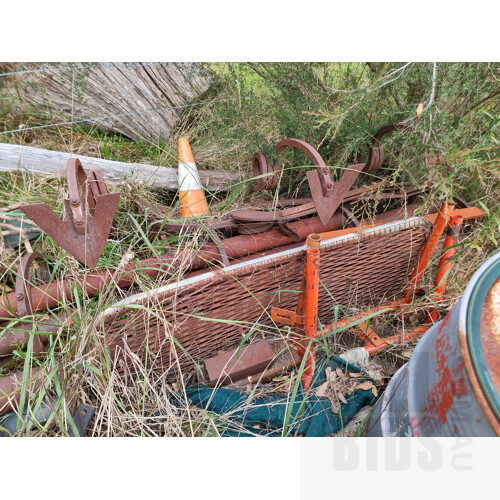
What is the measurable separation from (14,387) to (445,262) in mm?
2240

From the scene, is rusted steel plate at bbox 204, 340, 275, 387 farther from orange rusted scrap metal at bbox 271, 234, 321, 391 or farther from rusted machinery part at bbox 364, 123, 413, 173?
rusted machinery part at bbox 364, 123, 413, 173

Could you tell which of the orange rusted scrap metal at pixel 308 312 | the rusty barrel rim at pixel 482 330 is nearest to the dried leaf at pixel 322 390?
the orange rusted scrap metal at pixel 308 312

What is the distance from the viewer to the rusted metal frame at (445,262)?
1.95 meters

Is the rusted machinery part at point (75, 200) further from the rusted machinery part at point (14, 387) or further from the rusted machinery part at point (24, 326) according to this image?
the rusted machinery part at point (14, 387)

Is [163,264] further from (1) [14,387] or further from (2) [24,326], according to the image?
(1) [14,387]

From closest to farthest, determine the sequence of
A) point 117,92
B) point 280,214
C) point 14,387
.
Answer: point 14,387 → point 280,214 → point 117,92

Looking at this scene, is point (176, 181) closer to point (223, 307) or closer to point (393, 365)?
point (223, 307)

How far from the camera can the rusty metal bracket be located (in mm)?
1415

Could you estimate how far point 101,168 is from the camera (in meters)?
2.57

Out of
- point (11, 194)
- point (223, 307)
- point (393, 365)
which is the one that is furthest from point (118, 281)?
point (393, 365)

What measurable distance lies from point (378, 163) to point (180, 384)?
66.7 inches

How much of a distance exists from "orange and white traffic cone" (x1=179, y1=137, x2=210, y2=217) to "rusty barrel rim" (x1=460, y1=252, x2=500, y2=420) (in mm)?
1754

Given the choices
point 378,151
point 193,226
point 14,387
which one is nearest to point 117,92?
point 193,226

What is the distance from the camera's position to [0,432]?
149cm
